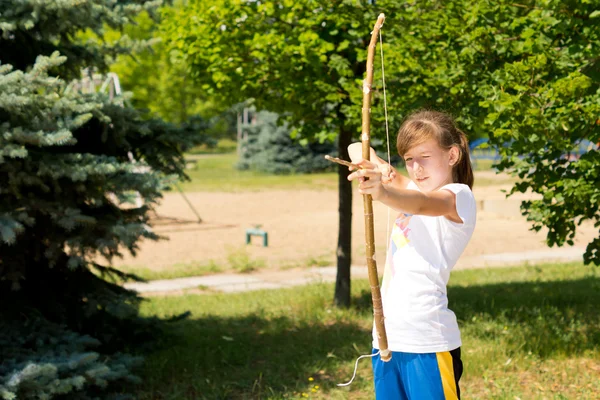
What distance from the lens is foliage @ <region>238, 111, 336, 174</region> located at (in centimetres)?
3506

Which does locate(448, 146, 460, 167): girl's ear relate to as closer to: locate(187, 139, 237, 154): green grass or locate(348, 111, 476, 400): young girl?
locate(348, 111, 476, 400): young girl

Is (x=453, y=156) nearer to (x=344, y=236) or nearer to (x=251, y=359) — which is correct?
(x=251, y=359)

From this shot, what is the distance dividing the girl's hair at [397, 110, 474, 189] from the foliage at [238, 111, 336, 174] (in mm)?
31020

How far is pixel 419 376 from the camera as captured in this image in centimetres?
281

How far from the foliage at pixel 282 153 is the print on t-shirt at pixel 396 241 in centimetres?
3107

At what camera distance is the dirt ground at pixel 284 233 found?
41.7ft

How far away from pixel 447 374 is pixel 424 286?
1.08 feet

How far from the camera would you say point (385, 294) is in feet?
9.75

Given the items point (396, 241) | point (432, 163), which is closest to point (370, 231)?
point (396, 241)

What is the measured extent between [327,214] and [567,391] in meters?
13.7

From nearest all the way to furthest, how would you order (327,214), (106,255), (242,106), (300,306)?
(106,255) → (242,106) → (300,306) → (327,214)

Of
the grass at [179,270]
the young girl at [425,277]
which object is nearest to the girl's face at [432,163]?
the young girl at [425,277]

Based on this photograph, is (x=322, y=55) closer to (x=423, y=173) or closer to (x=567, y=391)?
(x=567, y=391)

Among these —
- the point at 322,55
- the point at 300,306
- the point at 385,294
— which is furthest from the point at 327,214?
the point at 385,294
